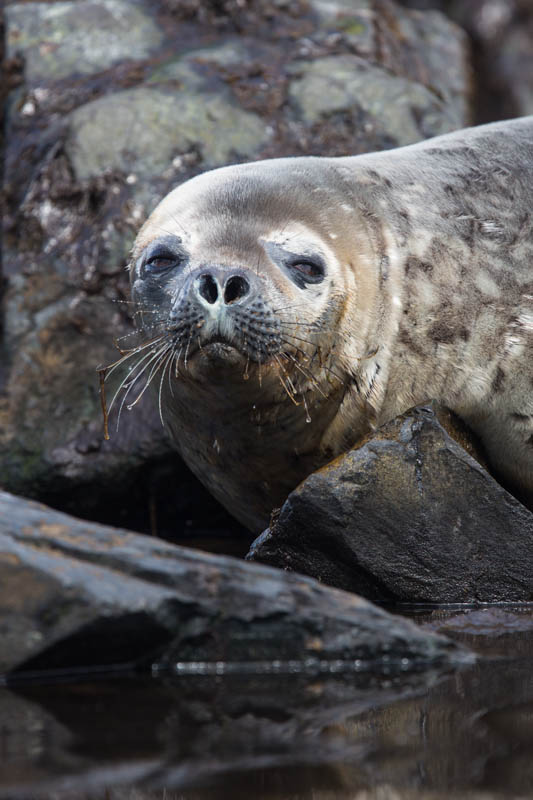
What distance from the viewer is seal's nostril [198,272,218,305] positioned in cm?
354

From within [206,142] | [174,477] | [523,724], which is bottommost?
[174,477]

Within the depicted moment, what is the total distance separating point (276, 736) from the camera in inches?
82.7

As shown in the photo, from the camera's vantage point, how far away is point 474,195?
4.41m

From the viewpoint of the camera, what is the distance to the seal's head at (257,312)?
3619 mm

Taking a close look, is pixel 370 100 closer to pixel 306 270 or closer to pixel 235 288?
pixel 306 270

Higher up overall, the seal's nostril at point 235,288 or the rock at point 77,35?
the rock at point 77,35

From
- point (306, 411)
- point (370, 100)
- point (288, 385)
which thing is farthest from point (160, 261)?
point (370, 100)

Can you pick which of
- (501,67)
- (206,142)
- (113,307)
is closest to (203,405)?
(113,307)

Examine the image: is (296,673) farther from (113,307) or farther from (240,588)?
(113,307)

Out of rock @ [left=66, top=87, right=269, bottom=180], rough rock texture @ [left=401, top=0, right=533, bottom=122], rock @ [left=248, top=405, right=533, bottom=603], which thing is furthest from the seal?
rough rock texture @ [left=401, top=0, right=533, bottom=122]

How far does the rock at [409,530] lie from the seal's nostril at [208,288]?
27.4 inches

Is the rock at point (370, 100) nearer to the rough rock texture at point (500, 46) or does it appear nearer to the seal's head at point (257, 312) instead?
the seal's head at point (257, 312)

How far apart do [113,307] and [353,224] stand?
207 centimetres

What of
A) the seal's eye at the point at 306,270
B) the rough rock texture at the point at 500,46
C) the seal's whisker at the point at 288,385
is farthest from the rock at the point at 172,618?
the rough rock texture at the point at 500,46
